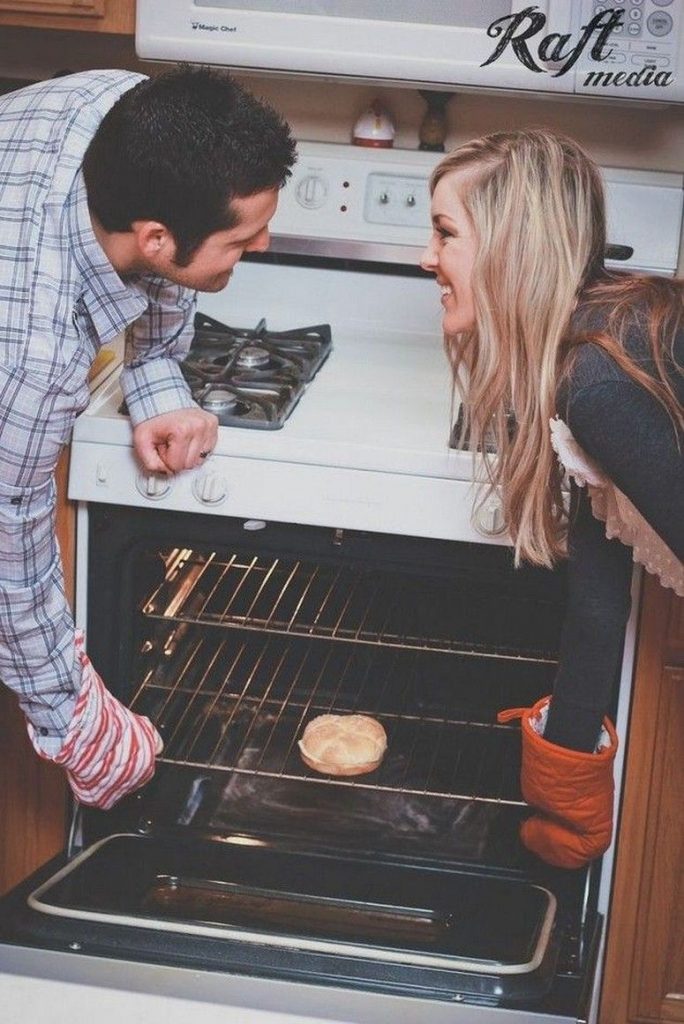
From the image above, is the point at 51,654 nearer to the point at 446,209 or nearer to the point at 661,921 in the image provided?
the point at 446,209

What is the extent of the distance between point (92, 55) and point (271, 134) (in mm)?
1105

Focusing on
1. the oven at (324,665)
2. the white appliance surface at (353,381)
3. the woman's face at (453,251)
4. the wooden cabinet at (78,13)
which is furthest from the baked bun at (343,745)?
the wooden cabinet at (78,13)

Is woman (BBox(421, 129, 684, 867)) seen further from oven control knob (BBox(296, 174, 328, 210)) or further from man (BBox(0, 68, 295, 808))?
oven control knob (BBox(296, 174, 328, 210))

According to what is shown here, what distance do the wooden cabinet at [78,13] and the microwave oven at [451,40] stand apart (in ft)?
0.23

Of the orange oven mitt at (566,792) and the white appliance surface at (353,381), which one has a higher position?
the white appliance surface at (353,381)

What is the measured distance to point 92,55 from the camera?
241 cm

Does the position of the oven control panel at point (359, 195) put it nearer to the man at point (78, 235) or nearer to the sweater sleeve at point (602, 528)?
the man at point (78, 235)

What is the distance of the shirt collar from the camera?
146 cm

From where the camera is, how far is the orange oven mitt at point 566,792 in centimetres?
165

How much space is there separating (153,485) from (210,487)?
76 mm

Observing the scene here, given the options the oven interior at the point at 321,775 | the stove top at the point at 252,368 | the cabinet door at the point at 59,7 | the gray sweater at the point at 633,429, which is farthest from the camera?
the cabinet door at the point at 59,7

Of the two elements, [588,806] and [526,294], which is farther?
[588,806]

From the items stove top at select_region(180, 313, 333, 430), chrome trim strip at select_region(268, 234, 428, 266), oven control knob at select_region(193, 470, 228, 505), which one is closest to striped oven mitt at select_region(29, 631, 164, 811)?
oven control knob at select_region(193, 470, 228, 505)

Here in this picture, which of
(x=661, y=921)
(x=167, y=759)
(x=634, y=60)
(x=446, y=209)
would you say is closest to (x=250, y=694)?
(x=167, y=759)
